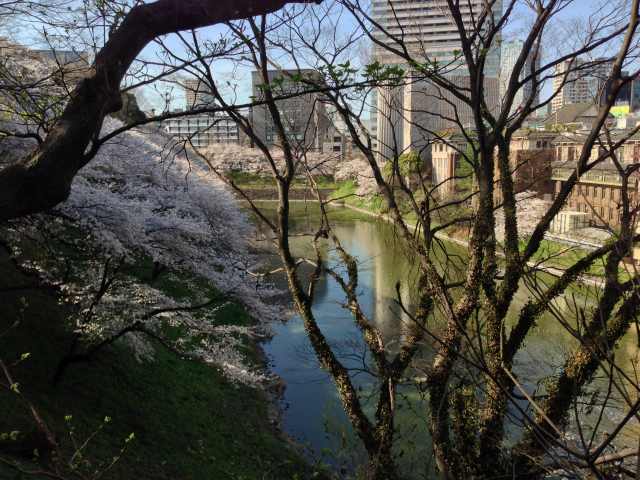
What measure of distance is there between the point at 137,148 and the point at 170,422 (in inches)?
252

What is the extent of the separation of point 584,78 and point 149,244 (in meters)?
5.65

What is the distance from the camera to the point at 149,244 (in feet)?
24.2

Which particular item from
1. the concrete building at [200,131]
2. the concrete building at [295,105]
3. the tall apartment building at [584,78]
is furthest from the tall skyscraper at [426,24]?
the concrete building at [200,131]

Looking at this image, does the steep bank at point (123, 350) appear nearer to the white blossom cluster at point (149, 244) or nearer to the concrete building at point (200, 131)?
the white blossom cluster at point (149, 244)

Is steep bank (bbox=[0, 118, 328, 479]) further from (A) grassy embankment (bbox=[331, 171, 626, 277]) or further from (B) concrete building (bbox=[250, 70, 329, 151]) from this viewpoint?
(A) grassy embankment (bbox=[331, 171, 626, 277])

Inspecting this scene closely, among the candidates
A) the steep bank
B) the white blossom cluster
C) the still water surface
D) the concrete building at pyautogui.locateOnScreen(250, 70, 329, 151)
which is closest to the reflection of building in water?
the still water surface

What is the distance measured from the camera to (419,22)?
4.60 metres

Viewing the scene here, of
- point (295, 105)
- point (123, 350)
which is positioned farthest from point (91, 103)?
point (123, 350)

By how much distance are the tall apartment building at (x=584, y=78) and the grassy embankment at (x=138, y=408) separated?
496 centimetres

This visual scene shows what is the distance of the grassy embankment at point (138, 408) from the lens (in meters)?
5.68

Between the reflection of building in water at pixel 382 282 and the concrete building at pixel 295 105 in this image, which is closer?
the concrete building at pixel 295 105

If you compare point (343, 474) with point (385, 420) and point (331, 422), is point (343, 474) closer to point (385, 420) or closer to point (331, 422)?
point (331, 422)

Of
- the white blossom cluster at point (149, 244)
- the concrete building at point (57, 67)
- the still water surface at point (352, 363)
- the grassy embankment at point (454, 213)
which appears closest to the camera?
the concrete building at point (57, 67)

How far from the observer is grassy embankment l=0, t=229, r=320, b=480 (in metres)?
5.68
